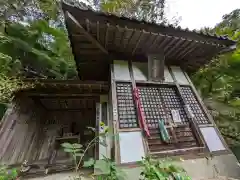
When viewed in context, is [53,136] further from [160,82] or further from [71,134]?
[160,82]

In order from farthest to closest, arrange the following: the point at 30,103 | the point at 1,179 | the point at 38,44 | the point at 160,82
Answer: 1. the point at 38,44
2. the point at 30,103
3. the point at 160,82
4. the point at 1,179

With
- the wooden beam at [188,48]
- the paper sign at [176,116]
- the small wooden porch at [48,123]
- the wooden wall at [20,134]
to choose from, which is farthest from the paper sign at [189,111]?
the wooden wall at [20,134]

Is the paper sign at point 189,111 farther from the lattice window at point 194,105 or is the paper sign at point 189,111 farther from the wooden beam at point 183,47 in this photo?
the wooden beam at point 183,47

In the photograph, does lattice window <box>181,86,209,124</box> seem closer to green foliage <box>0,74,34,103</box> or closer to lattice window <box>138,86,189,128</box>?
lattice window <box>138,86,189,128</box>

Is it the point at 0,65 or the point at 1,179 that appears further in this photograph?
the point at 0,65

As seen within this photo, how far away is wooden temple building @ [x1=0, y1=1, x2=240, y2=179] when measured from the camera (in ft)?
9.51

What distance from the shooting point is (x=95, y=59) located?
163 inches

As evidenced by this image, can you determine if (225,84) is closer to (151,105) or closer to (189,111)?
(189,111)

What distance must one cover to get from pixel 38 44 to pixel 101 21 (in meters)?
3.75

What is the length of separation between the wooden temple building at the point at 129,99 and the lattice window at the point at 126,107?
24mm

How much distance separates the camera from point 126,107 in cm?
330

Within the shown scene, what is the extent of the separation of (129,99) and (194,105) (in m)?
1.96

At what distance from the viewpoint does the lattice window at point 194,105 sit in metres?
3.56

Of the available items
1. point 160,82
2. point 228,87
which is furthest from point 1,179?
point 228,87
